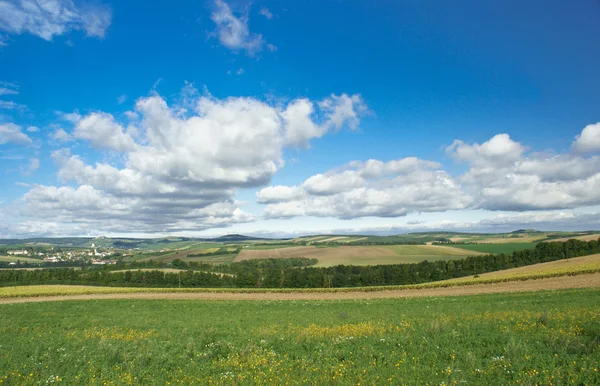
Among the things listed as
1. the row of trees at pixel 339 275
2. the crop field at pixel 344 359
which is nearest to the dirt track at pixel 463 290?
the crop field at pixel 344 359

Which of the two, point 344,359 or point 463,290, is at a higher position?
point 344,359

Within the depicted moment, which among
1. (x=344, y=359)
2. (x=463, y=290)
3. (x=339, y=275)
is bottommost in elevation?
(x=339, y=275)

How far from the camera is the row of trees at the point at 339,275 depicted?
89500 mm

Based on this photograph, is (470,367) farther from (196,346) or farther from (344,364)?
(196,346)

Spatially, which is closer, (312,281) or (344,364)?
(344,364)

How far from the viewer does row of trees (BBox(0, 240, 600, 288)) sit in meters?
89.5

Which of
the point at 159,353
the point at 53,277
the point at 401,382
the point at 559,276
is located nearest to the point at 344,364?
the point at 401,382

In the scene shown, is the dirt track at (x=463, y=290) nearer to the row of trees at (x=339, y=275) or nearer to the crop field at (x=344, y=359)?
the crop field at (x=344, y=359)

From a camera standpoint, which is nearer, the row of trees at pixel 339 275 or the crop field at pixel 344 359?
the crop field at pixel 344 359

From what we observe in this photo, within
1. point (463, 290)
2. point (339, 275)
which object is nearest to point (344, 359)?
point (463, 290)

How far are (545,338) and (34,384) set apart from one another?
1566cm

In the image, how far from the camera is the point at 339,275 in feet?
300

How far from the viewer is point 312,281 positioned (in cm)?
9056

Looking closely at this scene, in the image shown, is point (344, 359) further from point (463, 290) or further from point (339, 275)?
point (339, 275)
